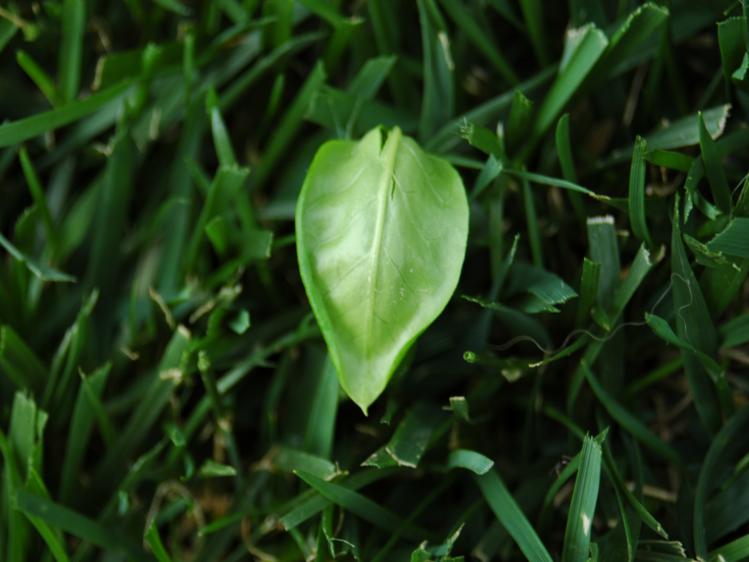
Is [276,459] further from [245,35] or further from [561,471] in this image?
[245,35]

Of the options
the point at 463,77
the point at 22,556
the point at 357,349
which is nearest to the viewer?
the point at 357,349

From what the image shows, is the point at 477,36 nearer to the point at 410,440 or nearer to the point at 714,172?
the point at 714,172

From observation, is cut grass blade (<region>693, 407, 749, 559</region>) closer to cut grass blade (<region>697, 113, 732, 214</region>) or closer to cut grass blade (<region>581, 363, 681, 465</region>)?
cut grass blade (<region>581, 363, 681, 465</region>)

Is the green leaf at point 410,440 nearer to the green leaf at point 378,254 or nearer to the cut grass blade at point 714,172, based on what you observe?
the green leaf at point 378,254

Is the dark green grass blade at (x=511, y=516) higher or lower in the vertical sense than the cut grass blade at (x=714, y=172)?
lower

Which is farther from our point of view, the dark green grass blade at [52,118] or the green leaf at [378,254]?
the dark green grass blade at [52,118]

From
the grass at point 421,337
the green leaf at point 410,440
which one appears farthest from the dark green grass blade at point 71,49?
the green leaf at point 410,440

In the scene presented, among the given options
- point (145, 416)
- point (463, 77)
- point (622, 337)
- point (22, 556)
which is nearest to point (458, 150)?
point (463, 77)
